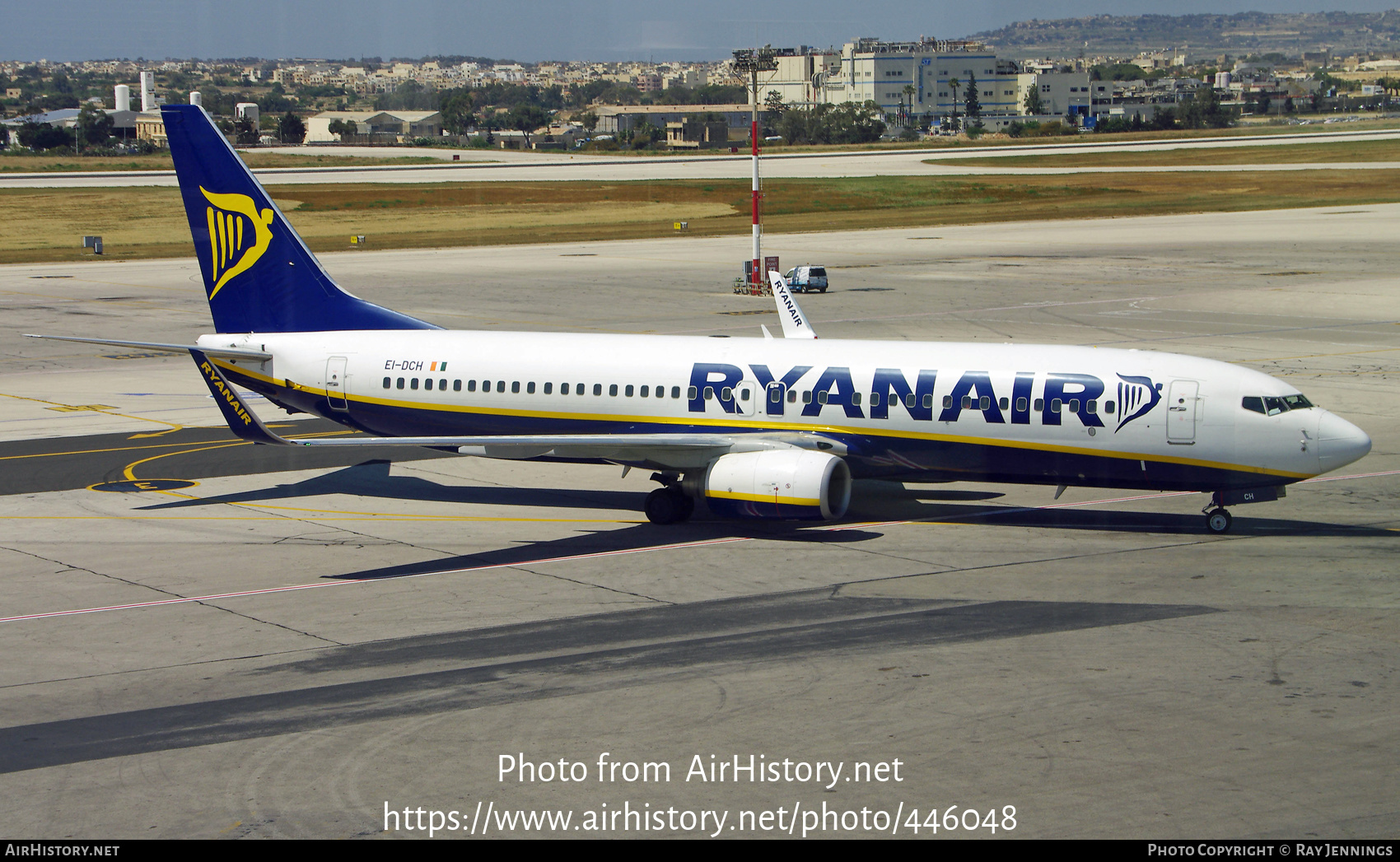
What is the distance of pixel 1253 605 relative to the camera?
2514 cm

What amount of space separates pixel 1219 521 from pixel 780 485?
9.80 meters

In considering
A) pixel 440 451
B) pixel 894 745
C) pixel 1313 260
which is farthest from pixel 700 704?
pixel 1313 260

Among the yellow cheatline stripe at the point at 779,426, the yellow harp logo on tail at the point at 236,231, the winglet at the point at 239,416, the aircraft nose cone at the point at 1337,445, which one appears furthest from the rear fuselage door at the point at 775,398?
the yellow harp logo on tail at the point at 236,231

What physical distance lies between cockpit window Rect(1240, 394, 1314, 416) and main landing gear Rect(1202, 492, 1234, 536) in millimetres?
2262

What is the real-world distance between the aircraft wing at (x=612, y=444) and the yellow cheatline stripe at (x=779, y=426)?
Answer: 1.03 feet

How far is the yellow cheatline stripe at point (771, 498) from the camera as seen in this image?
97.5 feet

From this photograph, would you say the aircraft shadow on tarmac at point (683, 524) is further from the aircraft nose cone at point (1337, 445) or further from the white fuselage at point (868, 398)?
the aircraft nose cone at point (1337, 445)

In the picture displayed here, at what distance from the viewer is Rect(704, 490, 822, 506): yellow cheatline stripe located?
29.7m

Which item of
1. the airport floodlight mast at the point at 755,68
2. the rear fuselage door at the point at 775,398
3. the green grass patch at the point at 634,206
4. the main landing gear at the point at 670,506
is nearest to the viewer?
the rear fuselage door at the point at 775,398

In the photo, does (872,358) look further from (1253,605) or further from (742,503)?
(1253,605)

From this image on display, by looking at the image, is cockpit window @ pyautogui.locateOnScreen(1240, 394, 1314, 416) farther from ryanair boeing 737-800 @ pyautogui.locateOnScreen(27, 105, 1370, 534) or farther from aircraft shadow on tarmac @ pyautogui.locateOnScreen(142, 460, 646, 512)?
aircraft shadow on tarmac @ pyautogui.locateOnScreen(142, 460, 646, 512)

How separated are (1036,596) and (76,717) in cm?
1637

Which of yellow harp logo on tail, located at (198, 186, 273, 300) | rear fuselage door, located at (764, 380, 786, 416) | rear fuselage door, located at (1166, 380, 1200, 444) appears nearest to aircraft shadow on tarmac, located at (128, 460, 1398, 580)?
rear fuselage door, located at (764, 380, 786, 416)

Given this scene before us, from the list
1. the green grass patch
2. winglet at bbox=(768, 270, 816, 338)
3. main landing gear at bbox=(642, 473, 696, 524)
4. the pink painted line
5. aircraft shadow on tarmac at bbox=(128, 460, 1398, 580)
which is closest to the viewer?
the pink painted line
